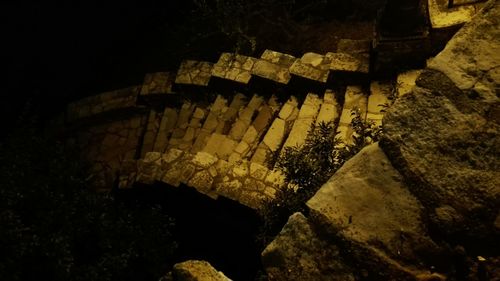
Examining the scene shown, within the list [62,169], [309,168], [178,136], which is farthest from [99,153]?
[309,168]

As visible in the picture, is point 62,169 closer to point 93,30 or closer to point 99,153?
point 99,153

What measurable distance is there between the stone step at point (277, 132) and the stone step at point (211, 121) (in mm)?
991

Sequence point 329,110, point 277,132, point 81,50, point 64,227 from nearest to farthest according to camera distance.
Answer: point 64,227 < point 329,110 < point 277,132 < point 81,50

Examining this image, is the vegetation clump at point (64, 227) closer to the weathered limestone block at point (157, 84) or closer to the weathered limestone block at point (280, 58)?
the weathered limestone block at point (157, 84)

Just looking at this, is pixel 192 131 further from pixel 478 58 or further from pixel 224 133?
pixel 478 58

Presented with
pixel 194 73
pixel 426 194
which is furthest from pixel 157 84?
pixel 426 194

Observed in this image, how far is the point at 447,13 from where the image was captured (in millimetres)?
4637

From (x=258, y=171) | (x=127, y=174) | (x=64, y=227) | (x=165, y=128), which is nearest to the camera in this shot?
(x=64, y=227)

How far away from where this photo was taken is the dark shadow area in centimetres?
546

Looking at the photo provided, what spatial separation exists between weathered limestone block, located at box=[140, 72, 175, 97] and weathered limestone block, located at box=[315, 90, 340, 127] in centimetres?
277

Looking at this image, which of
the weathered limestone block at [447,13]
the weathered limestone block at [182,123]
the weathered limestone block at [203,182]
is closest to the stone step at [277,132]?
the weathered limestone block at [203,182]

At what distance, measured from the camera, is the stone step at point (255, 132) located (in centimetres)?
600

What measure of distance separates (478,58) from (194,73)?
16.6 feet

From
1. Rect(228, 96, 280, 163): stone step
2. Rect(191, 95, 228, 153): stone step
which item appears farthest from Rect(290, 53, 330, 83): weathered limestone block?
Rect(191, 95, 228, 153): stone step
